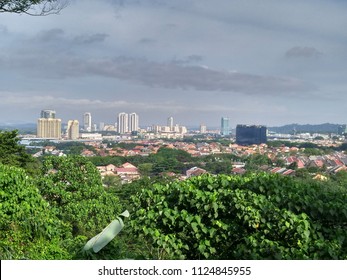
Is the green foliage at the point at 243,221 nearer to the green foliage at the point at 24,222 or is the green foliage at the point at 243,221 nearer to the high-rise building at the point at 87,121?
the green foliage at the point at 24,222

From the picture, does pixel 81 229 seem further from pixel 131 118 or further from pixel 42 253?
pixel 131 118

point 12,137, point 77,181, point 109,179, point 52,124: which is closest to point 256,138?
point 52,124

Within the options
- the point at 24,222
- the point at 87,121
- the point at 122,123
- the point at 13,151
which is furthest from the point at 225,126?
the point at 24,222

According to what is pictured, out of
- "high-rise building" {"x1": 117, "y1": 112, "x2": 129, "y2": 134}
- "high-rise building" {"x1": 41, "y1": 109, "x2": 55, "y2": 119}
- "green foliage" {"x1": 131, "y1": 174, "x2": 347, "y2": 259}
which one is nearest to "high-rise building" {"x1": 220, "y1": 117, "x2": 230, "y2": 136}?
"high-rise building" {"x1": 117, "y1": 112, "x2": 129, "y2": 134}

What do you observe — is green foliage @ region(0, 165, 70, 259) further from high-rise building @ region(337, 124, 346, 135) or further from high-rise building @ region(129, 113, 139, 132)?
high-rise building @ region(129, 113, 139, 132)

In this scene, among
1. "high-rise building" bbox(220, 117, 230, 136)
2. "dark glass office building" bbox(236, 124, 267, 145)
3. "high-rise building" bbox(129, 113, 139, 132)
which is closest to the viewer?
"dark glass office building" bbox(236, 124, 267, 145)

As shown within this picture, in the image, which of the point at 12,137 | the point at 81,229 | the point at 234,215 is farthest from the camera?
the point at 12,137

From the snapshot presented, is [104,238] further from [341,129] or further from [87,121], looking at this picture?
[87,121]
